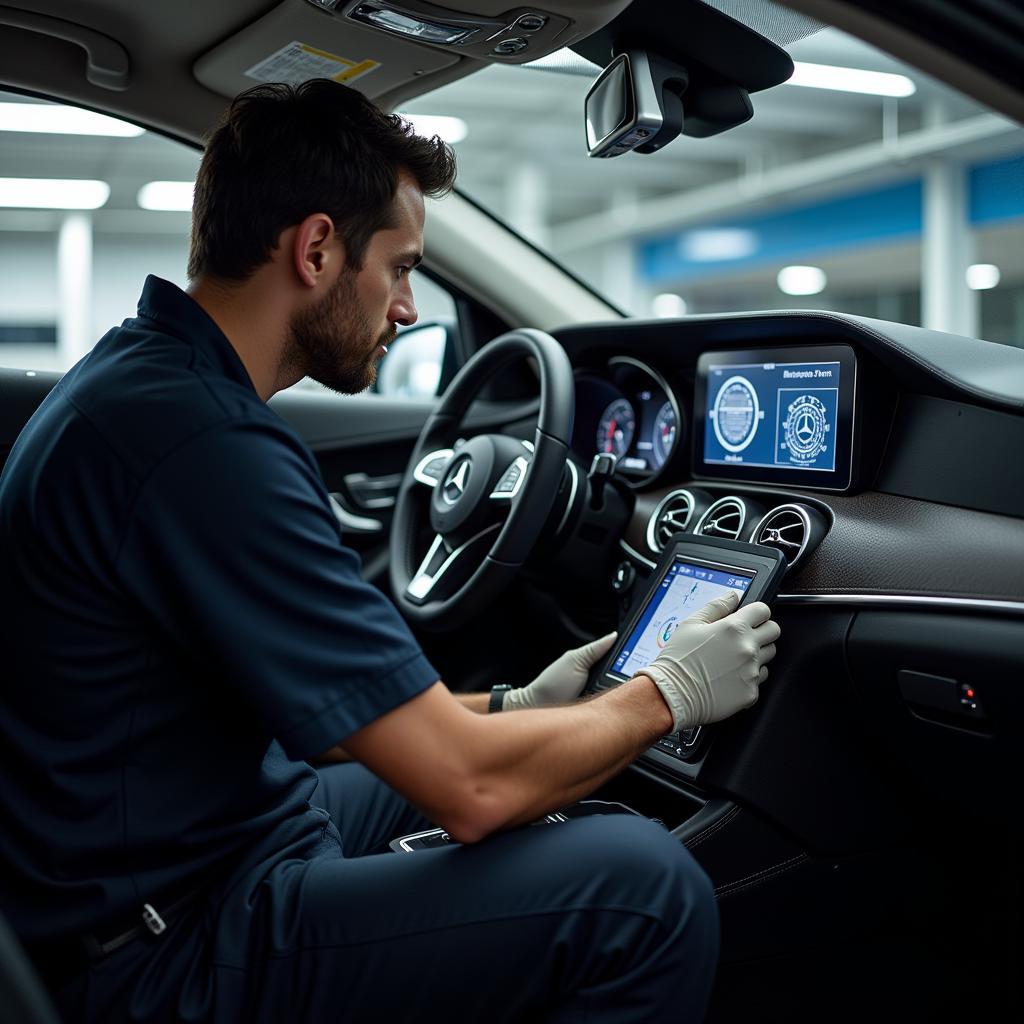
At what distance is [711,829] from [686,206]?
11973 millimetres

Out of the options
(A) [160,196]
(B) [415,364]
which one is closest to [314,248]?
(B) [415,364]

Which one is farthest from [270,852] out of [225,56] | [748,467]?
[225,56]

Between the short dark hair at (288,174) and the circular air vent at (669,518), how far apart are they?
0.71 metres

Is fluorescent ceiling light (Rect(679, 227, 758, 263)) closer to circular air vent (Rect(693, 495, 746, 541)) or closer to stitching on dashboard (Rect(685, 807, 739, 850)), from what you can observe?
circular air vent (Rect(693, 495, 746, 541))

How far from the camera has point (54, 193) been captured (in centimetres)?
1194

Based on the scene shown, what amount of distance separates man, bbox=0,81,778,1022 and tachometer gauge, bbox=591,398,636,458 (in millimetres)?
989

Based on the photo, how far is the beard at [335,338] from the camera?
114 cm

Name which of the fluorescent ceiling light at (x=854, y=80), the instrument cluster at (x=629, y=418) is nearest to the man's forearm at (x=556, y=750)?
the instrument cluster at (x=629, y=418)

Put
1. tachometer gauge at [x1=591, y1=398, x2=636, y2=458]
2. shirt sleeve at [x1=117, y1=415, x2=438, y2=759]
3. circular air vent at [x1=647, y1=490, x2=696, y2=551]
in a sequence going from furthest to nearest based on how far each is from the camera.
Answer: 1. tachometer gauge at [x1=591, y1=398, x2=636, y2=458]
2. circular air vent at [x1=647, y1=490, x2=696, y2=551]
3. shirt sleeve at [x1=117, y1=415, x2=438, y2=759]

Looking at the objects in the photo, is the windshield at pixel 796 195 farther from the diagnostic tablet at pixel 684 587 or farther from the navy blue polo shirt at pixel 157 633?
the navy blue polo shirt at pixel 157 633

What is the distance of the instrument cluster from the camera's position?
1.88m

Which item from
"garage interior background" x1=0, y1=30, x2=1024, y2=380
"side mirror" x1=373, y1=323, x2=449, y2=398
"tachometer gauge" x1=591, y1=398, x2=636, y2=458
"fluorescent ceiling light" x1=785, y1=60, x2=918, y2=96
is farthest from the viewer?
"garage interior background" x1=0, y1=30, x2=1024, y2=380

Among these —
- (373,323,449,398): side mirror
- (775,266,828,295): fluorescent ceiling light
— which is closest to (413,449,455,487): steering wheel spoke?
(373,323,449,398): side mirror

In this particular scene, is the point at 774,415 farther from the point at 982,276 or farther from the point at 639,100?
the point at 982,276
